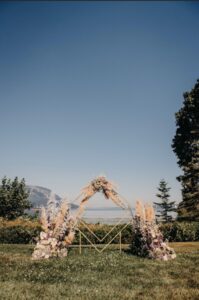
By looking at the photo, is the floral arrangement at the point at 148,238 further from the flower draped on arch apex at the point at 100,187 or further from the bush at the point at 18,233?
the bush at the point at 18,233

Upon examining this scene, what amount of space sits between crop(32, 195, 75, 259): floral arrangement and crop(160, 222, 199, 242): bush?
12159 millimetres

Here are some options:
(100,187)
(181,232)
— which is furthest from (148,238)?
(181,232)

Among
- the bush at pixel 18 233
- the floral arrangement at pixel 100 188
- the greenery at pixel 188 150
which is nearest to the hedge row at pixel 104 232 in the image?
the bush at pixel 18 233

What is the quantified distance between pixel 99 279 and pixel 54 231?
6.23 m

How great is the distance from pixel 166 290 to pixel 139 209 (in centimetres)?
851

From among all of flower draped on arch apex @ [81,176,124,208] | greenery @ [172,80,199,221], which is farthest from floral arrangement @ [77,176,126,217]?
greenery @ [172,80,199,221]

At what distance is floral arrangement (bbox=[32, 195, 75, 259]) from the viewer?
53.4 ft

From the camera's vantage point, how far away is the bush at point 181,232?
27531 mm

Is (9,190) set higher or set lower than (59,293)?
higher

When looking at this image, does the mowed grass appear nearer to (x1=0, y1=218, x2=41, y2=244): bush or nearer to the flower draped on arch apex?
the flower draped on arch apex

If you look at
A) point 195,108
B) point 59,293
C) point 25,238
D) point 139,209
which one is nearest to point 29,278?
point 59,293

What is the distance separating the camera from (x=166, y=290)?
9.66 meters

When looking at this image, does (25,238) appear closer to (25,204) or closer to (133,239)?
(133,239)

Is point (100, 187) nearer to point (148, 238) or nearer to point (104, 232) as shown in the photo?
point (148, 238)
